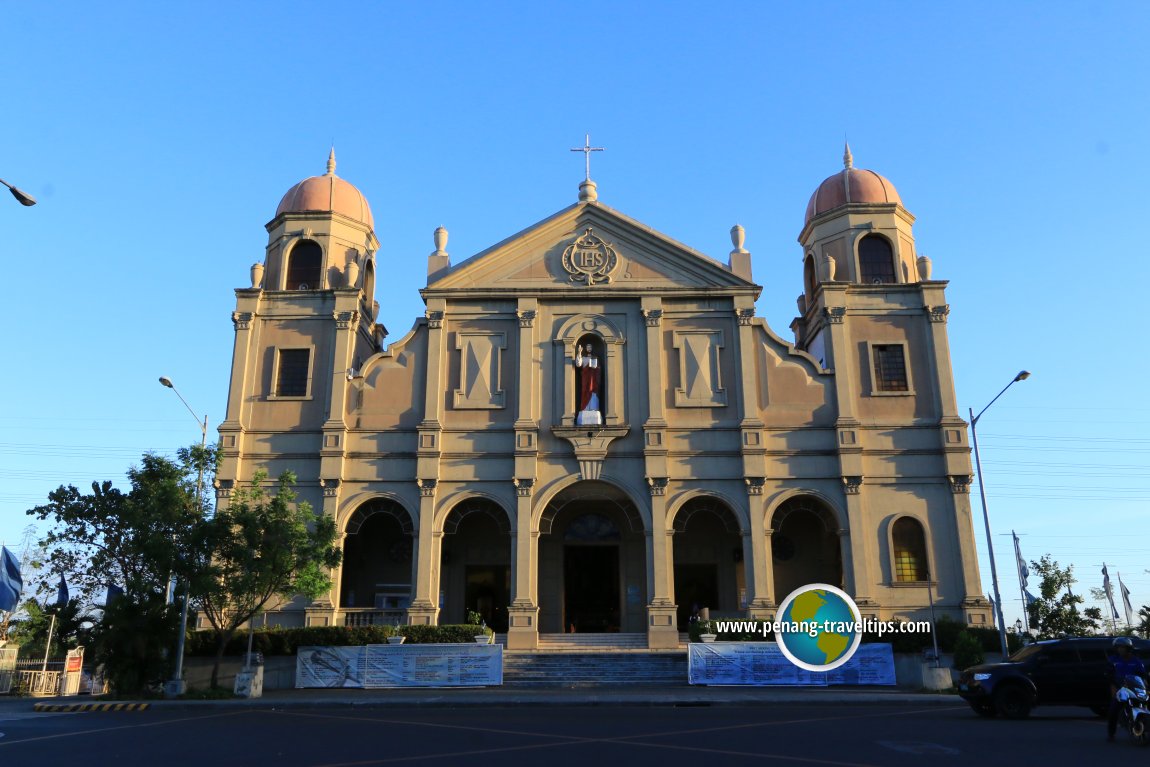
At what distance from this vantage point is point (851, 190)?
3581cm

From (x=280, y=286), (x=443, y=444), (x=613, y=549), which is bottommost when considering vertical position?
(x=613, y=549)

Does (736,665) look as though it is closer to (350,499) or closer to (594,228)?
(350,499)

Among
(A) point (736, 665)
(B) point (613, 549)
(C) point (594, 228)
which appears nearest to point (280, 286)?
(C) point (594, 228)

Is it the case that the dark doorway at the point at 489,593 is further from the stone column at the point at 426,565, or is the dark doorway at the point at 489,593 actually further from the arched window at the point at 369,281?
the arched window at the point at 369,281

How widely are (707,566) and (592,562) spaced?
14.0 feet

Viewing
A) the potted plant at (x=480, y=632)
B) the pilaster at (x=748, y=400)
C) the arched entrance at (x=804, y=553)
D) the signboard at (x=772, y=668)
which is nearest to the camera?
the signboard at (x=772, y=668)

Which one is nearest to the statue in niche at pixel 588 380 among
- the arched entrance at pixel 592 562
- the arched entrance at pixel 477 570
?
the arched entrance at pixel 592 562

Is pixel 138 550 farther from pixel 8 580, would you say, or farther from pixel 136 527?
pixel 8 580

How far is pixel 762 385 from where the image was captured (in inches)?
1307

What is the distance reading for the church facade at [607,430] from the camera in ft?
103

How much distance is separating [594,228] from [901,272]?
1167 cm

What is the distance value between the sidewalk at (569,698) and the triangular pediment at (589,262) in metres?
15.1

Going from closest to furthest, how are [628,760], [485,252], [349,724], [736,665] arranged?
[628,760] < [349,724] < [736,665] < [485,252]

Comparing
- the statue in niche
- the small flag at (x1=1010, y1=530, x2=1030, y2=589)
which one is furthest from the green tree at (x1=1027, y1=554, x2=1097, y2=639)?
the statue in niche
